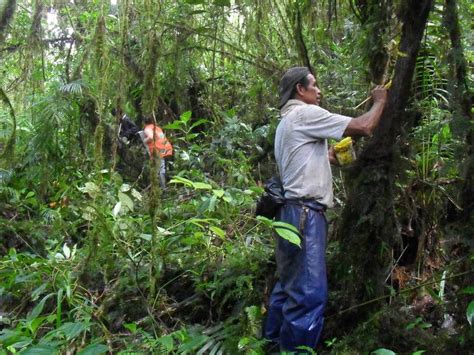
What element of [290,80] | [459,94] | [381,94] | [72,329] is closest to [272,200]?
[290,80]

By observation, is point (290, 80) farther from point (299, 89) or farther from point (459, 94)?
point (459, 94)

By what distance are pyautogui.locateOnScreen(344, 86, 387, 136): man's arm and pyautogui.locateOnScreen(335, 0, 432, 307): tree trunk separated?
0.05 metres

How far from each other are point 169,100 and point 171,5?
5.68 ft

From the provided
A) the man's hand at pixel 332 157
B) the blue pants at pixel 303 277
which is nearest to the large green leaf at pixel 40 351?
the blue pants at pixel 303 277

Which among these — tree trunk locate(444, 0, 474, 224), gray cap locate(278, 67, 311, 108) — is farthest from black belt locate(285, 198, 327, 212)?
tree trunk locate(444, 0, 474, 224)

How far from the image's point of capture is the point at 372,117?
11.1 ft

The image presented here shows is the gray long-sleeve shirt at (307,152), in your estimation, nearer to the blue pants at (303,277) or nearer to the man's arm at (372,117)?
the blue pants at (303,277)

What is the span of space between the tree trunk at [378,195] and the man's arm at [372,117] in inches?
1.9

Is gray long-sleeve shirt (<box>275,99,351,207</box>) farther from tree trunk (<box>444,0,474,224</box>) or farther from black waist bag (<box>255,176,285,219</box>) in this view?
tree trunk (<box>444,0,474,224</box>)

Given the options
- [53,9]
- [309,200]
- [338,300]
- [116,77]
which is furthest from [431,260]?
[53,9]

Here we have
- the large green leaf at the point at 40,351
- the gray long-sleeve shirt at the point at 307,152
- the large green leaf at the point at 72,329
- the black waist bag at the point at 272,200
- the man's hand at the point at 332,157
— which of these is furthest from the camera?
the man's hand at the point at 332,157

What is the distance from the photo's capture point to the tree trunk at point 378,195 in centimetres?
330

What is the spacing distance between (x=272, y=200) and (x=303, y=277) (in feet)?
1.92

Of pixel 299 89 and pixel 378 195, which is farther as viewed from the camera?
pixel 299 89
